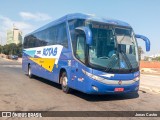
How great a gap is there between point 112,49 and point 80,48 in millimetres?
1254

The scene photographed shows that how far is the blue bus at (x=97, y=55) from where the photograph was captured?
10758 mm

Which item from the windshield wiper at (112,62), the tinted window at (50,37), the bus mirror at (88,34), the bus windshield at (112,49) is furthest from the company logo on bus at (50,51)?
the windshield wiper at (112,62)

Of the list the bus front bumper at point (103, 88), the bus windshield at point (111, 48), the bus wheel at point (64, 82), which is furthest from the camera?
the bus wheel at point (64, 82)

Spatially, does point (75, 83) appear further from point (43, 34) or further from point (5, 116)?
point (43, 34)

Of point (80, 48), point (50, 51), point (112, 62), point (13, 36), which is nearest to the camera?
point (112, 62)

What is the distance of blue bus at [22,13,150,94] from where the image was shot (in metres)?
10.8

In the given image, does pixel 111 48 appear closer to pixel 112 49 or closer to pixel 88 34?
pixel 112 49

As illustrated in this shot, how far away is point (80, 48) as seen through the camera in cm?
1144

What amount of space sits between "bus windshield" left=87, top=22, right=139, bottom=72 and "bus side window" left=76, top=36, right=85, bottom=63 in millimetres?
409

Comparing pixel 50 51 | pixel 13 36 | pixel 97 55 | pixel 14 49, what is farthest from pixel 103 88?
pixel 13 36

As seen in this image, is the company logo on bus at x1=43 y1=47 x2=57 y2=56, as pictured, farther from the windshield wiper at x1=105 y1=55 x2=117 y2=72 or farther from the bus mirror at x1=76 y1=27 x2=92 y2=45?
the windshield wiper at x1=105 y1=55 x2=117 y2=72

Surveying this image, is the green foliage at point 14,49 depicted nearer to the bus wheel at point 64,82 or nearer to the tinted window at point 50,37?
the tinted window at point 50,37

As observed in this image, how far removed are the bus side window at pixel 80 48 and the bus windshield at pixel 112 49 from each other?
41 cm

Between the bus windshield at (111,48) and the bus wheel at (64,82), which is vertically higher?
the bus windshield at (111,48)
